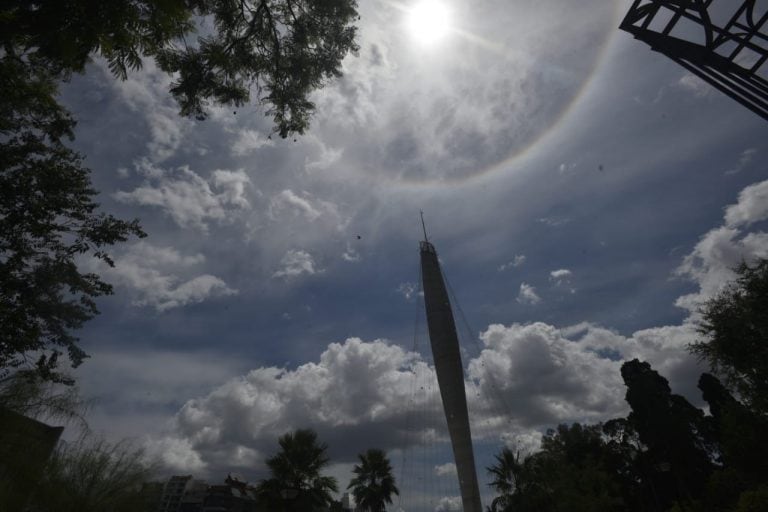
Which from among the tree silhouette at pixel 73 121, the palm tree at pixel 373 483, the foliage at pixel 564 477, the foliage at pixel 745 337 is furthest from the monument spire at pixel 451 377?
the tree silhouette at pixel 73 121

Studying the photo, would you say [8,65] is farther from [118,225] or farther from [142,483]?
[142,483]

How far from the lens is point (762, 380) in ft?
59.3

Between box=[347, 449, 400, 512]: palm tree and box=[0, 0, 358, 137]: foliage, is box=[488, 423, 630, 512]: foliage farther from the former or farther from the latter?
box=[0, 0, 358, 137]: foliage

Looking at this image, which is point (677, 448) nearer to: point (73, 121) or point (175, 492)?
point (73, 121)

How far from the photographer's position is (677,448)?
40.1m

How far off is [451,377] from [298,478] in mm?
24713

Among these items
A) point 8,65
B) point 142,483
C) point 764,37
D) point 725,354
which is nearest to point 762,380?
point 725,354

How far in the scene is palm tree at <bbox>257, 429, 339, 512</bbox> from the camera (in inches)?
804

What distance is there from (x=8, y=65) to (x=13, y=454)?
13.8 metres

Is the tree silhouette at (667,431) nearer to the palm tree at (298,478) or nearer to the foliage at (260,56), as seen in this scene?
the palm tree at (298,478)

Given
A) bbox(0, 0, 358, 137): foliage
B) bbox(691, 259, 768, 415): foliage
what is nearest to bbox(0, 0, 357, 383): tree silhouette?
bbox(0, 0, 358, 137): foliage

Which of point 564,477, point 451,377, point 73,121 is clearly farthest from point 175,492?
point 73,121

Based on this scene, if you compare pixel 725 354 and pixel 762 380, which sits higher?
pixel 725 354

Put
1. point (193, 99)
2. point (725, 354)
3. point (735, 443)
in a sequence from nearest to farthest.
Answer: point (193, 99) < point (725, 354) < point (735, 443)
